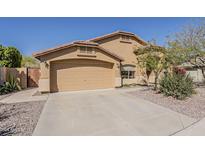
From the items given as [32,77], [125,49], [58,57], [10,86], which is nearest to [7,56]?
[32,77]

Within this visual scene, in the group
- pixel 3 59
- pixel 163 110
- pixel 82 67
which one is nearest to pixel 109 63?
pixel 82 67

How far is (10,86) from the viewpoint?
1373cm

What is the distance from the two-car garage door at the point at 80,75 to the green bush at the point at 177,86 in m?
5.85

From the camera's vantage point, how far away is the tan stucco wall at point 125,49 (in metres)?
16.2

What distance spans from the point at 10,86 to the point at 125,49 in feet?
39.4

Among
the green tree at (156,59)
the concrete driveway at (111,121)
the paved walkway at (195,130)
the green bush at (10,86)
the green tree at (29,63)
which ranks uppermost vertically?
the green tree at (29,63)

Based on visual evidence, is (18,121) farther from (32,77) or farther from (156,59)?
(32,77)

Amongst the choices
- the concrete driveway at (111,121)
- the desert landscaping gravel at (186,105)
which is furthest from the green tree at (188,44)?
the concrete driveway at (111,121)

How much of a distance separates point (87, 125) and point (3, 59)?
16684 millimetres

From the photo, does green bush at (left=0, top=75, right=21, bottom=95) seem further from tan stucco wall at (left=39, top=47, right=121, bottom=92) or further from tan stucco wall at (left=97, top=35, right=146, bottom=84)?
tan stucco wall at (left=97, top=35, right=146, bottom=84)

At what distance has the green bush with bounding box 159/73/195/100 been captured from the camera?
9.44 m

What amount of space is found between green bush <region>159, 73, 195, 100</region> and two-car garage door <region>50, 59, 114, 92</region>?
19.2ft

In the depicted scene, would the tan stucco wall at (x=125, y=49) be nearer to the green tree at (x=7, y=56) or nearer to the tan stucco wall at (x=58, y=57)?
the tan stucco wall at (x=58, y=57)
